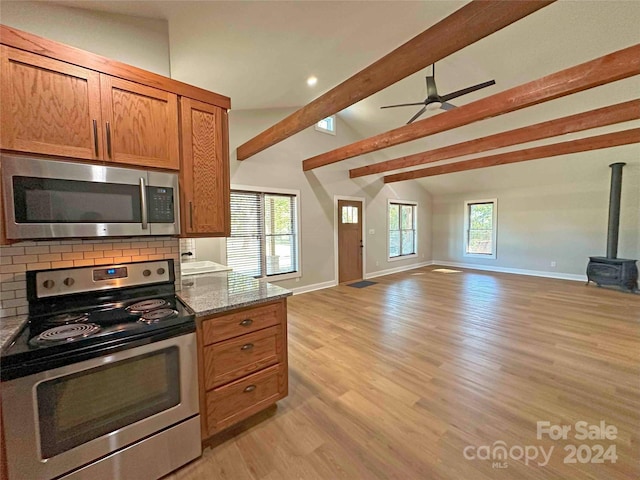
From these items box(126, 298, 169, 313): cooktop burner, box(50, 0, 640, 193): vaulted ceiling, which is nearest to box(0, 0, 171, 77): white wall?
box(50, 0, 640, 193): vaulted ceiling

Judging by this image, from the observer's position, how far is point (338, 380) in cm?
236

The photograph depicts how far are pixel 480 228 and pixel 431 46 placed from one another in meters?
7.36

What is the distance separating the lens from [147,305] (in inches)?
64.1

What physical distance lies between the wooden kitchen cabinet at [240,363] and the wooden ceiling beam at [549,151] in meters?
5.87

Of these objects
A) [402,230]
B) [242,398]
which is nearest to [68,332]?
[242,398]

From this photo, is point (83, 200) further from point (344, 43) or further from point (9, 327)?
point (344, 43)

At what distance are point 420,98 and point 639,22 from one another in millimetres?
2542

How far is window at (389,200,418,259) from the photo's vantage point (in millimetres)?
7754

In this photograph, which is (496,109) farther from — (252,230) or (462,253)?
(462,253)

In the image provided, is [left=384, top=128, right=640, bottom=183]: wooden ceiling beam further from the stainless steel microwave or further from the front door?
the stainless steel microwave

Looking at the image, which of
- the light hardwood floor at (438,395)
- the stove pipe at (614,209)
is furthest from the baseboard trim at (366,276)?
the stove pipe at (614,209)

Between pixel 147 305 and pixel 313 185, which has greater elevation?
pixel 313 185

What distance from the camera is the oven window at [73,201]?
1276mm

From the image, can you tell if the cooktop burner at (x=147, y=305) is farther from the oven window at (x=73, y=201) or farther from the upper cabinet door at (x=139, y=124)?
the upper cabinet door at (x=139, y=124)
